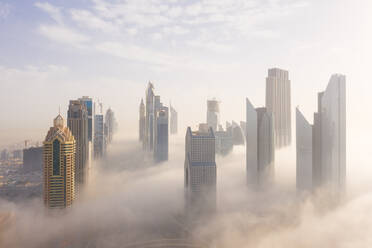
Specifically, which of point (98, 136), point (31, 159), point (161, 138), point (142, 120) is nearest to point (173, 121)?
point (142, 120)

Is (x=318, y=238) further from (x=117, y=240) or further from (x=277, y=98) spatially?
(x=277, y=98)

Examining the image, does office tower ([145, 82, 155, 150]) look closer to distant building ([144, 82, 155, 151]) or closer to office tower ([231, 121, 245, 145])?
distant building ([144, 82, 155, 151])

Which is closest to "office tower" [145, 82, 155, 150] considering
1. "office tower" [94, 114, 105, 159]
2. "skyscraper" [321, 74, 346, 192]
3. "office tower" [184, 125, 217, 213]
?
"office tower" [94, 114, 105, 159]

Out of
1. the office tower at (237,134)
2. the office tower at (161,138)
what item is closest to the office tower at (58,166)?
the office tower at (161,138)

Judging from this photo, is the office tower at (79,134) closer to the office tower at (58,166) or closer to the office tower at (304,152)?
the office tower at (58,166)

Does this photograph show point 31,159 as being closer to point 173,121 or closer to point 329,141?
point 173,121
